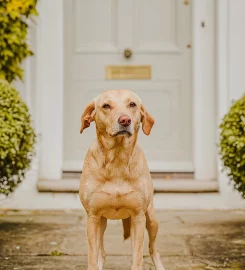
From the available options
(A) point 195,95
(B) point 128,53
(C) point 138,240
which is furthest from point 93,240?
(B) point 128,53

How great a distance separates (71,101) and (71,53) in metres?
0.52

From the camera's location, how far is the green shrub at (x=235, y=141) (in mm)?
4906

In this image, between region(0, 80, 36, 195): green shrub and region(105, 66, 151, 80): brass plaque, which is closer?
region(0, 80, 36, 195): green shrub

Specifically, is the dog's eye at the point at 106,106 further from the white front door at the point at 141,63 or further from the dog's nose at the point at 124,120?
the white front door at the point at 141,63

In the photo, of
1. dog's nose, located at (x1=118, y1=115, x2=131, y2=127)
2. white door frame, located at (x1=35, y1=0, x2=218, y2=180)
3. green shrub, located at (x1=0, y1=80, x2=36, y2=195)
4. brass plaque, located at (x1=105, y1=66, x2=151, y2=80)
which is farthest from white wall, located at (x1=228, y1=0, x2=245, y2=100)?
dog's nose, located at (x1=118, y1=115, x2=131, y2=127)

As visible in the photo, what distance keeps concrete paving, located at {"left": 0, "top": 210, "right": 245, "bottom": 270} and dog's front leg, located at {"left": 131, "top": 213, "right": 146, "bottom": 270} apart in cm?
67

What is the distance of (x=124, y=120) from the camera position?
3270 millimetres

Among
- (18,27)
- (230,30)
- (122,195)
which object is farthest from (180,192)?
(122,195)

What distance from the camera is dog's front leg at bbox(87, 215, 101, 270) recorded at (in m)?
3.56

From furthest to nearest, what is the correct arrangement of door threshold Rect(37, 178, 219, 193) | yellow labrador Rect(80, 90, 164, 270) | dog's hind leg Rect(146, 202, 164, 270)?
door threshold Rect(37, 178, 219, 193)
dog's hind leg Rect(146, 202, 164, 270)
yellow labrador Rect(80, 90, 164, 270)

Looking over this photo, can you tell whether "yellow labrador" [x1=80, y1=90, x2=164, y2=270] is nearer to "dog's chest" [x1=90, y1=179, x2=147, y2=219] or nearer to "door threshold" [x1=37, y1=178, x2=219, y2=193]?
"dog's chest" [x1=90, y1=179, x2=147, y2=219]

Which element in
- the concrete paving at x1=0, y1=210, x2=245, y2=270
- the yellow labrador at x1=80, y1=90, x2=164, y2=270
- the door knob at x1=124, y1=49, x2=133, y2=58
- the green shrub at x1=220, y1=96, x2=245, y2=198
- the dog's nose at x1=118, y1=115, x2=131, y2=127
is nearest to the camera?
the dog's nose at x1=118, y1=115, x2=131, y2=127

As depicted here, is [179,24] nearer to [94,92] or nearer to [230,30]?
[230,30]

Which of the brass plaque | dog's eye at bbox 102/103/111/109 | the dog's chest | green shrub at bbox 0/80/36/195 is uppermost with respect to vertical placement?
the brass plaque
